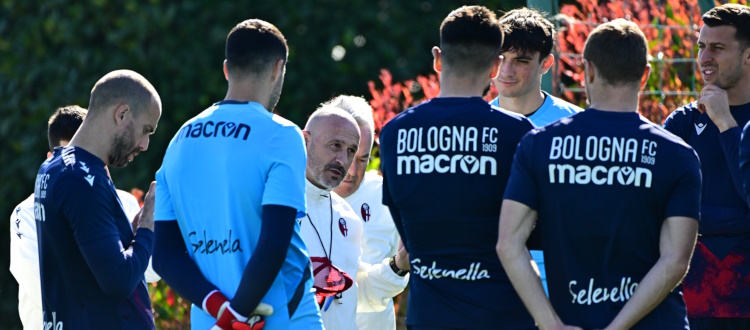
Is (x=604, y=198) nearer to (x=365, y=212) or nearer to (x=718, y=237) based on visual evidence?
(x=718, y=237)

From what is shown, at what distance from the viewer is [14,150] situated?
12.7 meters

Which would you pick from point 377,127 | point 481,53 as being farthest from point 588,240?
point 377,127

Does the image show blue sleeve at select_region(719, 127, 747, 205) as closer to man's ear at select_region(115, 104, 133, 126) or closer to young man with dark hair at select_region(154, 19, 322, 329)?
young man with dark hair at select_region(154, 19, 322, 329)

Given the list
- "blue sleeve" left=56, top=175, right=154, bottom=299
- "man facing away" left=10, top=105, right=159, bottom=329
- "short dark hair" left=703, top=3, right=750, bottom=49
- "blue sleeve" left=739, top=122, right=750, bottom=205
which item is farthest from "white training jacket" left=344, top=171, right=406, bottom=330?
"blue sleeve" left=739, top=122, right=750, bottom=205

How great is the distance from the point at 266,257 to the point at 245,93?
2.09ft

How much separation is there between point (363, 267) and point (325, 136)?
79 centimetres

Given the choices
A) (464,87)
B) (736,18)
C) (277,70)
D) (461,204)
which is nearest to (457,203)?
(461,204)

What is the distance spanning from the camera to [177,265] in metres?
4.22

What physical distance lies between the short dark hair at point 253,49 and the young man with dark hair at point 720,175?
1963 millimetres

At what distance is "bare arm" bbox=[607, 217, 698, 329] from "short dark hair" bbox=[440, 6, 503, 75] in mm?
890

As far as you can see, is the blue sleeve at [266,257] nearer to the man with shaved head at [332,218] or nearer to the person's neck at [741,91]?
the man with shaved head at [332,218]

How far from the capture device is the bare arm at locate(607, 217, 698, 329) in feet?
12.8

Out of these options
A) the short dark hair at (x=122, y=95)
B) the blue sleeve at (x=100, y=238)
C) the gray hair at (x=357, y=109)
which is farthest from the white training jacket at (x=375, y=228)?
the blue sleeve at (x=100, y=238)

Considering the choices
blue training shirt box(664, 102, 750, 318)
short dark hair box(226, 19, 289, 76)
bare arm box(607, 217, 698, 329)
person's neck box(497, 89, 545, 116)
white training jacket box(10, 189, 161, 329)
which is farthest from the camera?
white training jacket box(10, 189, 161, 329)
